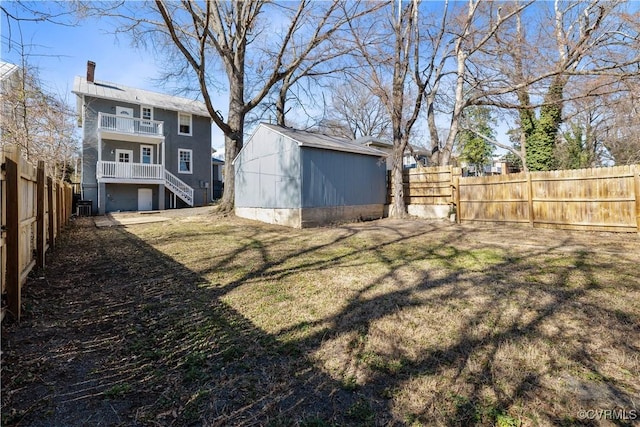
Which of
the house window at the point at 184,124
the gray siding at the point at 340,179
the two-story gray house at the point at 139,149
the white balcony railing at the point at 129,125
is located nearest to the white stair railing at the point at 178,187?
the two-story gray house at the point at 139,149

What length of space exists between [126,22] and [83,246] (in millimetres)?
8446

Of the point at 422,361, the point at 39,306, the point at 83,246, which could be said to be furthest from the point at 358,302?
the point at 83,246

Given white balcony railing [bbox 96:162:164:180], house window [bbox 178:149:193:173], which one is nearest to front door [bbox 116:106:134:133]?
white balcony railing [bbox 96:162:164:180]

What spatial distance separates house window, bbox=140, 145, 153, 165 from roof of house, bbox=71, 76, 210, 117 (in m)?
2.78

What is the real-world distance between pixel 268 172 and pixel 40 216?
7.45 m

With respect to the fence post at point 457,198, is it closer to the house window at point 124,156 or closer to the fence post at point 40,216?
the fence post at point 40,216

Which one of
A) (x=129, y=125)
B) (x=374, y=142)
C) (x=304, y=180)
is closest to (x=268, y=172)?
(x=304, y=180)

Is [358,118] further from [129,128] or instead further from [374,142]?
[129,128]

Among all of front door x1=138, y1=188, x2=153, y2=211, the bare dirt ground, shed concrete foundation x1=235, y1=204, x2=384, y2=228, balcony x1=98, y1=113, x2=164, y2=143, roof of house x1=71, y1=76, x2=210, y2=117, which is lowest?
the bare dirt ground

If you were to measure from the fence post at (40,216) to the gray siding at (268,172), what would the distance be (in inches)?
252

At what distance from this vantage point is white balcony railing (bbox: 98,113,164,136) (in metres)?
18.2

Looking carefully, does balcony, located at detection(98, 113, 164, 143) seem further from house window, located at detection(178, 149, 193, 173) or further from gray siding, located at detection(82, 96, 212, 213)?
house window, located at detection(178, 149, 193, 173)

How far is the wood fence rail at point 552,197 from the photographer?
7.57 m

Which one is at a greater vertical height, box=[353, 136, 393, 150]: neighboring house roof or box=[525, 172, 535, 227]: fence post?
box=[353, 136, 393, 150]: neighboring house roof
